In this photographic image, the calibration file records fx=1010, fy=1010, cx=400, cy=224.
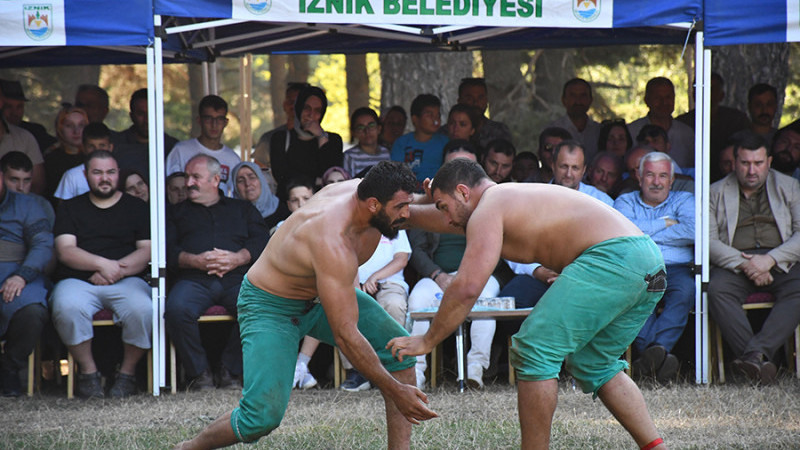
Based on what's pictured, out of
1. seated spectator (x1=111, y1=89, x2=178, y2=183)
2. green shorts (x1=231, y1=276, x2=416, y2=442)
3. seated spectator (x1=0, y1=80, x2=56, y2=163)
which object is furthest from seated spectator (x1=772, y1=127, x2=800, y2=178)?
seated spectator (x1=0, y1=80, x2=56, y2=163)

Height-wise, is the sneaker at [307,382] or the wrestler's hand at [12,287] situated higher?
the wrestler's hand at [12,287]

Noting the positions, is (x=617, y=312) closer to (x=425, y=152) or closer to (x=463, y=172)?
(x=463, y=172)

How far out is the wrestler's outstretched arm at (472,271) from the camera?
414cm

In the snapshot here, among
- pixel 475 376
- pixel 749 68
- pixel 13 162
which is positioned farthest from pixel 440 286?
pixel 749 68

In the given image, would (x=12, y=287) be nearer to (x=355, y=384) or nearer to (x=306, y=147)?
(x=355, y=384)

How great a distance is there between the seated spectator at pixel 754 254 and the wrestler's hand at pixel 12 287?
4.67m

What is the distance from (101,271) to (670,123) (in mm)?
4788

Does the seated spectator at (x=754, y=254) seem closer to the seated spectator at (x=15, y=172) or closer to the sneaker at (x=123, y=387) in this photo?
the sneaker at (x=123, y=387)

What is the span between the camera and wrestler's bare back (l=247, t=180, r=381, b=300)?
4.36 m

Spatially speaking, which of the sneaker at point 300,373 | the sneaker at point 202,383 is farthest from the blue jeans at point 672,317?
the sneaker at point 202,383

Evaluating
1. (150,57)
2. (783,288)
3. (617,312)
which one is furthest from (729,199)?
(150,57)

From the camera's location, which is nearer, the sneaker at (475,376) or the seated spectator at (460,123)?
the sneaker at (475,376)

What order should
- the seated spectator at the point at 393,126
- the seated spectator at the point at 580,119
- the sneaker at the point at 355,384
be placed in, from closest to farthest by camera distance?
the sneaker at the point at 355,384, the seated spectator at the point at 580,119, the seated spectator at the point at 393,126

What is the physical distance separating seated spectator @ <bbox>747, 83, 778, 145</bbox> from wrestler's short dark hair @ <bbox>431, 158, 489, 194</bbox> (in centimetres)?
462
